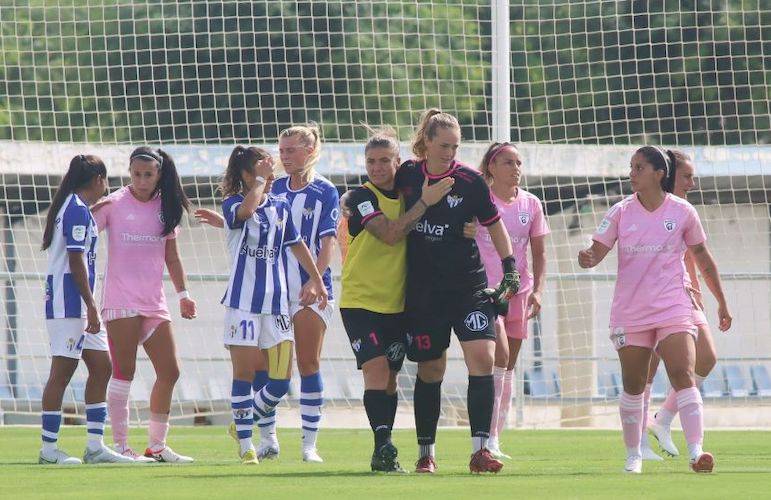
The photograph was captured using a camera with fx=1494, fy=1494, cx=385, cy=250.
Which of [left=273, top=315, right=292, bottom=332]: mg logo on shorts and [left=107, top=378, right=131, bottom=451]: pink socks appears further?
[left=107, top=378, right=131, bottom=451]: pink socks

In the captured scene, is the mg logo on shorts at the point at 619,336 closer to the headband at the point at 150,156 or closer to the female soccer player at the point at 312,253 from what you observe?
the female soccer player at the point at 312,253

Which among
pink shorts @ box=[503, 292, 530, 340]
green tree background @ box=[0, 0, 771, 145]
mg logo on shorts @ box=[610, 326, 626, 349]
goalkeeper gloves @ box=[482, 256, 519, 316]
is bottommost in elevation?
mg logo on shorts @ box=[610, 326, 626, 349]

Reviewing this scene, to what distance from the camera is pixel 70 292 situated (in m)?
9.32

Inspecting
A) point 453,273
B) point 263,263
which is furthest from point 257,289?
point 453,273

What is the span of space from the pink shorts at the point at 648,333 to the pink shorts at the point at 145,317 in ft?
9.75

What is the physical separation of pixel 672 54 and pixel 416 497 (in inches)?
632

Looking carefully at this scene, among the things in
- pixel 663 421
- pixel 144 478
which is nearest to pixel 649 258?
pixel 663 421

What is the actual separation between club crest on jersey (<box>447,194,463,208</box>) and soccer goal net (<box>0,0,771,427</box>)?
9.35 m

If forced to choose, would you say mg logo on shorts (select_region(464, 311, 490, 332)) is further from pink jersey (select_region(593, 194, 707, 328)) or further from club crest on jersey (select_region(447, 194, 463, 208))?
pink jersey (select_region(593, 194, 707, 328))

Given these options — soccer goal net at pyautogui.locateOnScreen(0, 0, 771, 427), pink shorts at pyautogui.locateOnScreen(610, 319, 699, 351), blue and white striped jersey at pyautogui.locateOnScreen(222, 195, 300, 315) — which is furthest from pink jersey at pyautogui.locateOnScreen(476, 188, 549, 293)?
soccer goal net at pyautogui.locateOnScreen(0, 0, 771, 427)

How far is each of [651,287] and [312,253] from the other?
2439 millimetres

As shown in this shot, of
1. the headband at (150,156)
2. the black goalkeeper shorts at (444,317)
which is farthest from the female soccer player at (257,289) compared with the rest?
the black goalkeeper shorts at (444,317)

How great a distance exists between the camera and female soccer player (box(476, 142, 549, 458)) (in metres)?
9.70

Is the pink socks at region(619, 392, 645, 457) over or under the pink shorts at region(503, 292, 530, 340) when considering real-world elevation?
under
